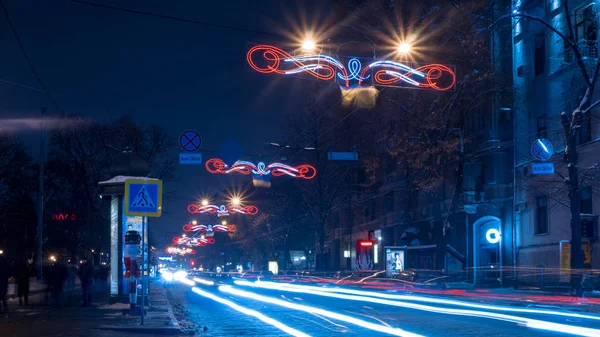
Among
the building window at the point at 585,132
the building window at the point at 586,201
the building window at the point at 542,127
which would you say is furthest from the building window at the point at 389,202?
the building window at the point at 585,132

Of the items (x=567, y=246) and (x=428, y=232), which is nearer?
(x=567, y=246)

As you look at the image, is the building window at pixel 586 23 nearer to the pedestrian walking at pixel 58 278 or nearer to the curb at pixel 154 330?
the pedestrian walking at pixel 58 278

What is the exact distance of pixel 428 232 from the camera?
5300cm

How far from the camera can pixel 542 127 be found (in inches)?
1531

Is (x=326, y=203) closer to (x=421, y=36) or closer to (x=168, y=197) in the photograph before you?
(x=168, y=197)

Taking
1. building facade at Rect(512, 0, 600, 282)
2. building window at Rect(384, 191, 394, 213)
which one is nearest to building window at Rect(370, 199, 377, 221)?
building window at Rect(384, 191, 394, 213)

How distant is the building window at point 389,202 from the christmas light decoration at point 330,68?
3735cm

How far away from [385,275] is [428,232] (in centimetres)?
547

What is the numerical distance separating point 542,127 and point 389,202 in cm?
2411

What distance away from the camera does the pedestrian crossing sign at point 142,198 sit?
53.7 ft

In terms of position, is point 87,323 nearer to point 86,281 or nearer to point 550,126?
point 86,281

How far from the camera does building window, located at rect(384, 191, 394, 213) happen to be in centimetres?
6103

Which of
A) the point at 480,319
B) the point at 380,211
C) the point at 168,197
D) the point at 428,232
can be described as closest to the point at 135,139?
the point at 168,197

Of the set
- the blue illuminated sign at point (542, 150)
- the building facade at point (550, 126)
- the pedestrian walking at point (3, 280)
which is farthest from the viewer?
the building facade at point (550, 126)
